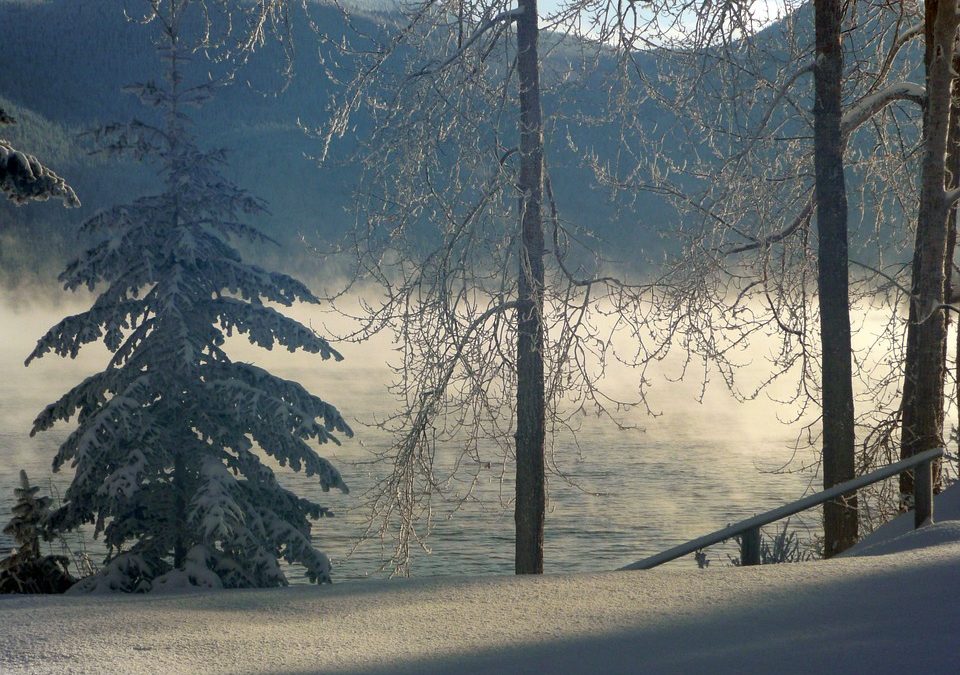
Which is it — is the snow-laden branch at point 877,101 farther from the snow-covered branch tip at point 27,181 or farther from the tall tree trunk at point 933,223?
the snow-covered branch tip at point 27,181

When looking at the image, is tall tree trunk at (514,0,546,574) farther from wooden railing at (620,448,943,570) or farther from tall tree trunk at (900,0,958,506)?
wooden railing at (620,448,943,570)

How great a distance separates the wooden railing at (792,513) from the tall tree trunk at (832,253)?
236cm

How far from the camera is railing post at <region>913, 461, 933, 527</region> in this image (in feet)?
27.7

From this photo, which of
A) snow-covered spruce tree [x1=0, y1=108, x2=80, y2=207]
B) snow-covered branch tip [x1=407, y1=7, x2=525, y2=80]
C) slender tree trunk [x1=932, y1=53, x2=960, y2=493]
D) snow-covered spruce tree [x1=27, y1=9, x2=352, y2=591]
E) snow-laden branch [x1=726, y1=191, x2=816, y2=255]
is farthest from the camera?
slender tree trunk [x1=932, y1=53, x2=960, y2=493]

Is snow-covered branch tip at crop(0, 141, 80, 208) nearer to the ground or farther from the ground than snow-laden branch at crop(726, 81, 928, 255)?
nearer to the ground

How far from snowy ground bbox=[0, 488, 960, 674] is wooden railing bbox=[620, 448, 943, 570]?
0.64 ft

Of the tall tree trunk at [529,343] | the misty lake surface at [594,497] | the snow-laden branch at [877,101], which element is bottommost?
the misty lake surface at [594,497]

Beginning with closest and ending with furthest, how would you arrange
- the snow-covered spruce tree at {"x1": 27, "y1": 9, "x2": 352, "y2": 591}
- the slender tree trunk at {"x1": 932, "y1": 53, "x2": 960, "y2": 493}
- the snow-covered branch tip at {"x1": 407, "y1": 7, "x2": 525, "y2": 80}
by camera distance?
the snow-covered branch tip at {"x1": 407, "y1": 7, "x2": 525, "y2": 80} < the snow-covered spruce tree at {"x1": 27, "y1": 9, "x2": 352, "y2": 591} < the slender tree trunk at {"x1": 932, "y1": 53, "x2": 960, "y2": 493}

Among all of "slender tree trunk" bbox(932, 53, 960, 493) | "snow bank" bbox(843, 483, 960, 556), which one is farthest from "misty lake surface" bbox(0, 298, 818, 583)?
"slender tree trunk" bbox(932, 53, 960, 493)

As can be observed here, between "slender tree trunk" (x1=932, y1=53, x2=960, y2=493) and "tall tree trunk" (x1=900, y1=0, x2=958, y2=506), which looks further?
"slender tree trunk" (x1=932, y1=53, x2=960, y2=493)

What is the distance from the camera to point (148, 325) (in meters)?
14.1

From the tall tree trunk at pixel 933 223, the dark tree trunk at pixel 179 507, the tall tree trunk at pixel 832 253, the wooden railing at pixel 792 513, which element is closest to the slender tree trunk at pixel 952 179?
the tall tree trunk at pixel 933 223

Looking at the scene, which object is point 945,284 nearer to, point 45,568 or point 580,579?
point 580,579

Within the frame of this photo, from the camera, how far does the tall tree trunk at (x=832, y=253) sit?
36.2 feet
